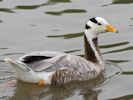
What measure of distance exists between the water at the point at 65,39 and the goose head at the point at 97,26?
27.3 inches

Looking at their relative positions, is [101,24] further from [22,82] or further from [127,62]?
[22,82]

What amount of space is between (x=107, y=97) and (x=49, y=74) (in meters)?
1.36

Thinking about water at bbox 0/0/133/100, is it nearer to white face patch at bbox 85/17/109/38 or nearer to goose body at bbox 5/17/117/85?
goose body at bbox 5/17/117/85

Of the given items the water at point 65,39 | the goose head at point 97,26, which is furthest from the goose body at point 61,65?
the water at point 65,39

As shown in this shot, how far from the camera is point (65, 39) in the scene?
49.2ft

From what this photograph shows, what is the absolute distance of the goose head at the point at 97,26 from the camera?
13586 mm

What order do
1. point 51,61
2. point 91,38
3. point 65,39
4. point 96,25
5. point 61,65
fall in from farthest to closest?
point 65,39 < point 91,38 < point 96,25 < point 61,65 < point 51,61

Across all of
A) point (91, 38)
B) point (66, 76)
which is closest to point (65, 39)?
point (91, 38)

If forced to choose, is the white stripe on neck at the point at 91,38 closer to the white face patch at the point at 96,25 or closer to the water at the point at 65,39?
the white face patch at the point at 96,25

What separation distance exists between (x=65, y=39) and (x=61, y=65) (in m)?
2.35

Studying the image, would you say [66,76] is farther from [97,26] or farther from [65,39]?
[65,39]

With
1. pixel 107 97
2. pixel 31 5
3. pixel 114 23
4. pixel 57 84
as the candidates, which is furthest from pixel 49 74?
pixel 31 5

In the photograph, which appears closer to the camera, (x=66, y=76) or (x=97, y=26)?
(x=66, y=76)

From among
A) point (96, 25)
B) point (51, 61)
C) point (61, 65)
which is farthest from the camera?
point (96, 25)
